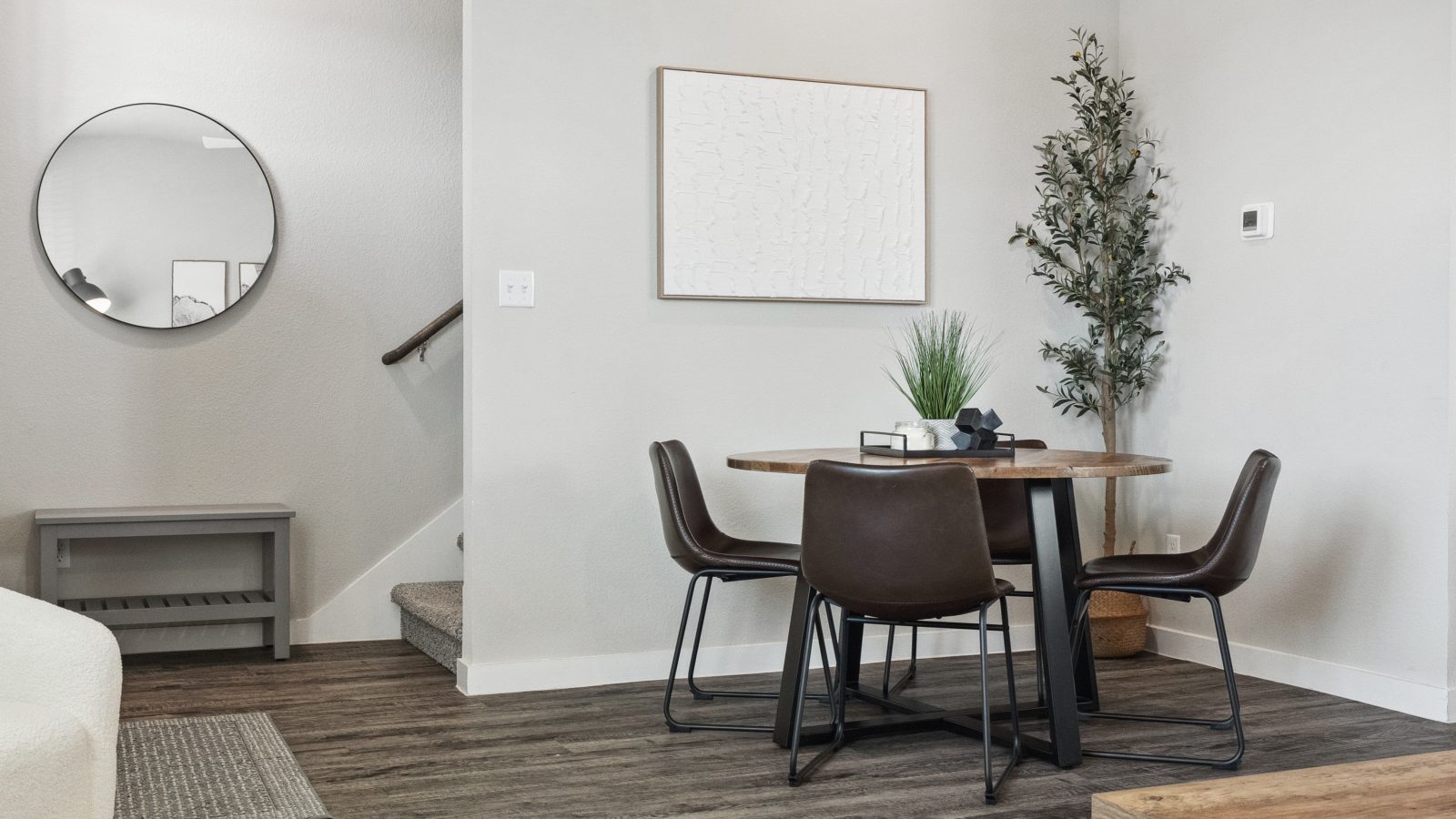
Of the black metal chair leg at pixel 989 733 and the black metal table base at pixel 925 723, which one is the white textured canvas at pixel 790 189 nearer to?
the black metal table base at pixel 925 723

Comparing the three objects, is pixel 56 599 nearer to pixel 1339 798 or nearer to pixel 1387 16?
pixel 1339 798

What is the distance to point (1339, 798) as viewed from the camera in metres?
1.43

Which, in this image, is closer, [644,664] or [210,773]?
[210,773]

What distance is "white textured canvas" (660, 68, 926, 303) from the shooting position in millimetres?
4023

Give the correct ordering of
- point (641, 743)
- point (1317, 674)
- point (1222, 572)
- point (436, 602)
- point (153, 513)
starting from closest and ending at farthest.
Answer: point (1222, 572)
point (641, 743)
point (1317, 674)
point (153, 513)
point (436, 602)

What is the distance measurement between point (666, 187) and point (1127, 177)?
1692mm

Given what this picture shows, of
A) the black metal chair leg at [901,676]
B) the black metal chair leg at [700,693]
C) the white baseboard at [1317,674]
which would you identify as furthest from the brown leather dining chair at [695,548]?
the white baseboard at [1317,674]

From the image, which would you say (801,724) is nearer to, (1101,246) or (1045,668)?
(1045,668)

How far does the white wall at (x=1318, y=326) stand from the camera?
11.5 feet

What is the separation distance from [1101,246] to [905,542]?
2.12m

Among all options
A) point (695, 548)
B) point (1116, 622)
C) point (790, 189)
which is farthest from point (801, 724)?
point (790, 189)

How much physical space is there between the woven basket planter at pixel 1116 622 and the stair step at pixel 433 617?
219 cm

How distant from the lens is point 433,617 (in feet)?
13.6

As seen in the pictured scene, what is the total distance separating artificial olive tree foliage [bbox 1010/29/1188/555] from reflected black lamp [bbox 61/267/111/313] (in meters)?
3.27
